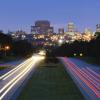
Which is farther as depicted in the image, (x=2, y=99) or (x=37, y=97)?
(x=37, y=97)

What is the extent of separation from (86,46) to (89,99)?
164 m

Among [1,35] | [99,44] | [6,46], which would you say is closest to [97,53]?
[99,44]

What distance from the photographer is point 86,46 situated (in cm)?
19675

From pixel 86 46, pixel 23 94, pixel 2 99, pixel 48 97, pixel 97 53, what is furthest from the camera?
pixel 86 46

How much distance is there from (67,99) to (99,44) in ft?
332

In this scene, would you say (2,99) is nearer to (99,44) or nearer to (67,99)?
(67,99)

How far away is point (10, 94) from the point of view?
119 ft

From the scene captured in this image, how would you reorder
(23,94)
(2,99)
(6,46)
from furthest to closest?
1. (6,46)
2. (23,94)
3. (2,99)

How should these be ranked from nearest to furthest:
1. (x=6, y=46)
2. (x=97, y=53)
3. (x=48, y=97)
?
1. (x=48, y=97)
2. (x=97, y=53)
3. (x=6, y=46)

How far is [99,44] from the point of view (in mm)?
134000

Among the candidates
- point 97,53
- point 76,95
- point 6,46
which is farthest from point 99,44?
point 76,95

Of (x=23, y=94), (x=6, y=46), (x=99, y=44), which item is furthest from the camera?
(x=6, y=46)

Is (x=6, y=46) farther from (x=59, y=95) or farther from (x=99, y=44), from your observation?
(x=59, y=95)

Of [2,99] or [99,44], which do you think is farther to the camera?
[99,44]
